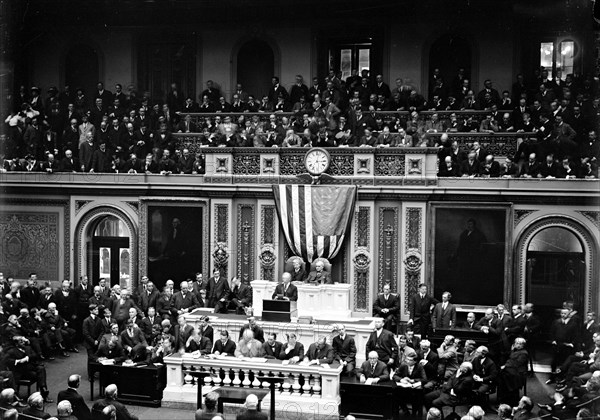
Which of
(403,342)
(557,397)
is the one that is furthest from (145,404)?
(557,397)

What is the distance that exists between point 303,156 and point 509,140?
5.86 metres

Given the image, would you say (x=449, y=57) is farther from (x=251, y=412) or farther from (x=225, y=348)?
(x=251, y=412)

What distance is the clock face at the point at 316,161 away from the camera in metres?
20.2

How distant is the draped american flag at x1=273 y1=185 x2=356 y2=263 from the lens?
20016 millimetres

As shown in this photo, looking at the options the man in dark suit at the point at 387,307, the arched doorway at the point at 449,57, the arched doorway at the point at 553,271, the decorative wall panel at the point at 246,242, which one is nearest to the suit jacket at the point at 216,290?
the decorative wall panel at the point at 246,242

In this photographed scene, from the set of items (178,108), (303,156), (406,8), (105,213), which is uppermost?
(406,8)

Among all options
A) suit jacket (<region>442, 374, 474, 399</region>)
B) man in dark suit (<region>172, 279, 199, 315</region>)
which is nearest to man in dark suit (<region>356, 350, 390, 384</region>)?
suit jacket (<region>442, 374, 474, 399</region>)

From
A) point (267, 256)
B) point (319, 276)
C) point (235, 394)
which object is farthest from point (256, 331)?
point (267, 256)

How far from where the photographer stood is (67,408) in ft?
38.5

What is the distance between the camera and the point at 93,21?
27188 mm

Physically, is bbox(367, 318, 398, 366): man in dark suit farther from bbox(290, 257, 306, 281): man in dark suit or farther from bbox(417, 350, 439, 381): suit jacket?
bbox(290, 257, 306, 281): man in dark suit

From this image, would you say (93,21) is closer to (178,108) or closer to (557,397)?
(178,108)

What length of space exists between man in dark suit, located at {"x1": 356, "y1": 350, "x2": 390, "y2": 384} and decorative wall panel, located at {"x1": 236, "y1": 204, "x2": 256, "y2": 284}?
7066 millimetres

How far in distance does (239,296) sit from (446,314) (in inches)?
213
